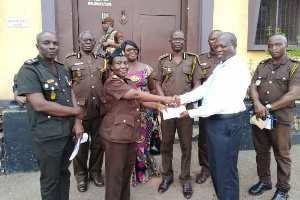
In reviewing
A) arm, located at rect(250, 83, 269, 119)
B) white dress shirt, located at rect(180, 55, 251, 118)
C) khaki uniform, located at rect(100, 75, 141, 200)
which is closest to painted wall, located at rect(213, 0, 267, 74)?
arm, located at rect(250, 83, 269, 119)

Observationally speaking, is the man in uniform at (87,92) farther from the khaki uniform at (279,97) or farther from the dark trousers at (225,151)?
the khaki uniform at (279,97)

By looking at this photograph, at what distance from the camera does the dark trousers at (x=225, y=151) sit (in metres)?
3.00

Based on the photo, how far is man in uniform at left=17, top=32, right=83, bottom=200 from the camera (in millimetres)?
2600

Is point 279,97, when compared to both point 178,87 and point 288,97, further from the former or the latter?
point 178,87

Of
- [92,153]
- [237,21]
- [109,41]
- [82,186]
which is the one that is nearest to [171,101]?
[92,153]

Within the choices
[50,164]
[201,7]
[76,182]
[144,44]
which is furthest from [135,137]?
[201,7]

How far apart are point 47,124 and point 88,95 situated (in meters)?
1.14

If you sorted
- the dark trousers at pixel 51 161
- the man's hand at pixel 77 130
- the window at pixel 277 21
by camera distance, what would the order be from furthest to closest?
the window at pixel 277 21 < the man's hand at pixel 77 130 < the dark trousers at pixel 51 161

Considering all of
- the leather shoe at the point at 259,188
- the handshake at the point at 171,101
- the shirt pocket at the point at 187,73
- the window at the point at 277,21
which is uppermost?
the window at the point at 277,21

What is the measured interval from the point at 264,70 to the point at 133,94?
186 cm

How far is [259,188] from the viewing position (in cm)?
385

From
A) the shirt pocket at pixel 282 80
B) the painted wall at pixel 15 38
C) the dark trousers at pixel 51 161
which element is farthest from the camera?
the painted wall at pixel 15 38

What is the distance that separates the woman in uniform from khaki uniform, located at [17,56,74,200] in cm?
42

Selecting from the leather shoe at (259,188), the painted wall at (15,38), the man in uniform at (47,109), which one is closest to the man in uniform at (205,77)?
the leather shoe at (259,188)
